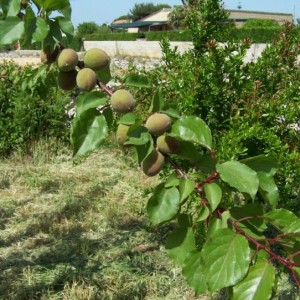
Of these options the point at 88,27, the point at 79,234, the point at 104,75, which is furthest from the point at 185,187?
the point at 88,27

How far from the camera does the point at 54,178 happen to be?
4.60 metres

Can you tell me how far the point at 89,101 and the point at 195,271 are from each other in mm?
466

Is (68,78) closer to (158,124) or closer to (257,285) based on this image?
(158,124)

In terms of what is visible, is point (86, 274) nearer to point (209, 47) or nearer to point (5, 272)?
point (5, 272)

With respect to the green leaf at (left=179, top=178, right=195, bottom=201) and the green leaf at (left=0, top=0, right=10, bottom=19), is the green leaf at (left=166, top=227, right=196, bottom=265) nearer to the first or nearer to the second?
the green leaf at (left=179, top=178, right=195, bottom=201)

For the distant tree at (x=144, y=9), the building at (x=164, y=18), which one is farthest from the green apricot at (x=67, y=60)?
the distant tree at (x=144, y=9)

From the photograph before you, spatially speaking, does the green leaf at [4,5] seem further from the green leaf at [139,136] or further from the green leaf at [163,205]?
the green leaf at [163,205]

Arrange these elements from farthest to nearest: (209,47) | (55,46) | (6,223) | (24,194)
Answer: (24,194) < (6,223) < (209,47) < (55,46)

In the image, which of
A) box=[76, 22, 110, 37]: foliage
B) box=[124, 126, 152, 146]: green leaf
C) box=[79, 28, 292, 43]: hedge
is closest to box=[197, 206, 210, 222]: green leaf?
box=[124, 126, 152, 146]: green leaf

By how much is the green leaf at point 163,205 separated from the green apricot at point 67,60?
0.34 metres

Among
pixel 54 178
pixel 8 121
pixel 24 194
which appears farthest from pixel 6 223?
pixel 8 121

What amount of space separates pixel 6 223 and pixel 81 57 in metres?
2.63

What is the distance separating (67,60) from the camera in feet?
3.66

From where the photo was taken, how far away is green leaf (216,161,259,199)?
1.02 m
